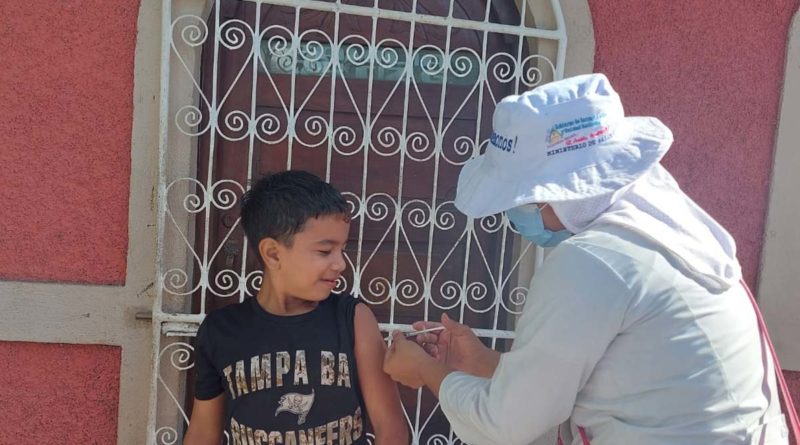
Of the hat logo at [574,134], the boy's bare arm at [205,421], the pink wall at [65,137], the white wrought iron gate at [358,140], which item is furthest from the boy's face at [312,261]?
the pink wall at [65,137]

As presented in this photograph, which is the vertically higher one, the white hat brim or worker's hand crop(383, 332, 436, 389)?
the white hat brim

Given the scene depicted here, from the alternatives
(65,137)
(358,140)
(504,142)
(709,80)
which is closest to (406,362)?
(504,142)

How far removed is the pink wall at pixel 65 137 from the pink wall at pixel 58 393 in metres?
0.29

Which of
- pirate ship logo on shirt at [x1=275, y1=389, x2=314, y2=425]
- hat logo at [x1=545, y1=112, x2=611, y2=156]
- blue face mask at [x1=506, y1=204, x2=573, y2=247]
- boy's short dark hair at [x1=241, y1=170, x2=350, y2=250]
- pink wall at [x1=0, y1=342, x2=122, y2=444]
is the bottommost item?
pink wall at [x1=0, y1=342, x2=122, y2=444]

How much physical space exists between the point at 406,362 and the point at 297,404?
0.31 meters

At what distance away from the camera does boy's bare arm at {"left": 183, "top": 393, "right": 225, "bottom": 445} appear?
211 cm

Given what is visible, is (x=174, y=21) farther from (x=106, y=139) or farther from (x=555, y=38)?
(x=555, y=38)

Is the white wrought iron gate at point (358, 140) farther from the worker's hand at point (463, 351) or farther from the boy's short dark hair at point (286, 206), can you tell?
the worker's hand at point (463, 351)

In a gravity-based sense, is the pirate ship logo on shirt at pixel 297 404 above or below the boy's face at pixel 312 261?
below

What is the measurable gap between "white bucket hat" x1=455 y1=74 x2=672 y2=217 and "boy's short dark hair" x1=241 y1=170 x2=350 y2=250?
591 millimetres

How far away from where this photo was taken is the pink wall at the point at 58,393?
298 centimetres

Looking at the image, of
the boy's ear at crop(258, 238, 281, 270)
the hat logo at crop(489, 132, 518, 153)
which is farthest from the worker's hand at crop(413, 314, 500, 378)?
the hat logo at crop(489, 132, 518, 153)

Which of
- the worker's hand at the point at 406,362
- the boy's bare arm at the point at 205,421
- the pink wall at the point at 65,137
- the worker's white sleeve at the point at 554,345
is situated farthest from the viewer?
the pink wall at the point at 65,137

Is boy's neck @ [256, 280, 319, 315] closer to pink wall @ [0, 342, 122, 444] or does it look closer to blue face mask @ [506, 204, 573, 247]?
blue face mask @ [506, 204, 573, 247]
